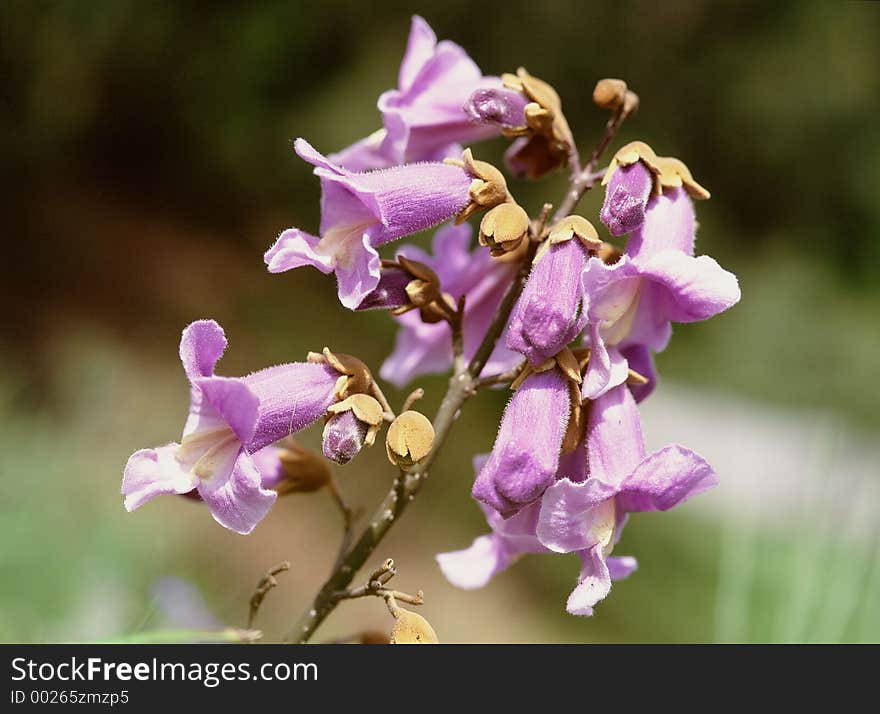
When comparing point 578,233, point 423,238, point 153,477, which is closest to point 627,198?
point 578,233

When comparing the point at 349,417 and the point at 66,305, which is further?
the point at 66,305

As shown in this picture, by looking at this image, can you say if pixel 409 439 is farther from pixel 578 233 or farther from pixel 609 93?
pixel 609 93

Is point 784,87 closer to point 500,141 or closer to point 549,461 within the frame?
point 500,141

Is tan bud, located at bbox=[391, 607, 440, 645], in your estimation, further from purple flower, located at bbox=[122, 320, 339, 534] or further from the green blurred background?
the green blurred background

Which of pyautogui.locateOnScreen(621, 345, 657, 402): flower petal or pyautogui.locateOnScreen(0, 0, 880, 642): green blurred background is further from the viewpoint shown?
pyautogui.locateOnScreen(0, 0, 880, 642): green blurred background

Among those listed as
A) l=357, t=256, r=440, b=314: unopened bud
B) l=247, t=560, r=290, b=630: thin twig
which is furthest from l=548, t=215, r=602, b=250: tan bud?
l=247, t=560, r=290, b=630: thin twig

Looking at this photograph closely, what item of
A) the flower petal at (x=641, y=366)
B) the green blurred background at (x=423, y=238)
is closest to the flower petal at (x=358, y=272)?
the flower petal at (x=641, y=366)
